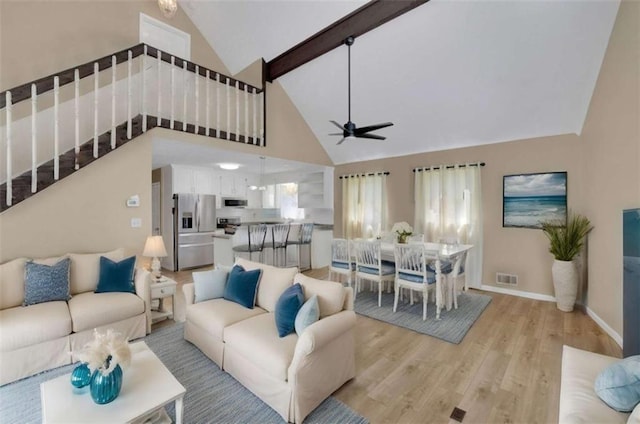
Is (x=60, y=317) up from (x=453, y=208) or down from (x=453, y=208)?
down

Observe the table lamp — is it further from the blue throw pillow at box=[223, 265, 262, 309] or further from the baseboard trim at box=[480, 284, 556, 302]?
the baseboard trim at box=[480, 284, 556, 302]

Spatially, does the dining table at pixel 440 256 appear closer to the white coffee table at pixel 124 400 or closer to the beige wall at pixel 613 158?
the beige wall at pixel 613 158

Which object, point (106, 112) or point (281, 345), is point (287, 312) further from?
point (106, 112)

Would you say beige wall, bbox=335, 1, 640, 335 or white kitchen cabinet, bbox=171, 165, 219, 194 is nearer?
beige wall, bbox=335, 1, 640, 335

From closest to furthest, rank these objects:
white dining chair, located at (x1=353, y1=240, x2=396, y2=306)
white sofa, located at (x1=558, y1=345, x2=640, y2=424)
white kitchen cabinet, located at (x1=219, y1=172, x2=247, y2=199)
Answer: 1. white sofa, located at (x1=558, y1=345, x2=640, y2=424)
2. white dining chair, located at (x1=353, y1=240, x2=396, y2=306)
3. white kitchen cabinet, located at (x1=219, y1=172, x2=247, y2=199)

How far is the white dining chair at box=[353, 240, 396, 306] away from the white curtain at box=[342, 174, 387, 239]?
5.79 ft

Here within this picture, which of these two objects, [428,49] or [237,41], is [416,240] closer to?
[428,49]

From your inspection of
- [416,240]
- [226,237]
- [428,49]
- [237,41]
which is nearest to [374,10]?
[428,49]

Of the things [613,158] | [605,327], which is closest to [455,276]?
[605,327]

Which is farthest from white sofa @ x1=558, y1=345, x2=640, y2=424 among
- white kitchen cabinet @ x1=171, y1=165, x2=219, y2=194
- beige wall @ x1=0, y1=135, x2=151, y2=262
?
white kitchen cabinet @ x1=171, y1=165, x2=219, y2=194

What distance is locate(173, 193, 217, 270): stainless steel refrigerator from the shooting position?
6250 mm

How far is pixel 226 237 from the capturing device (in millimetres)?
5449

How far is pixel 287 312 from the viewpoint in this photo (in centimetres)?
222

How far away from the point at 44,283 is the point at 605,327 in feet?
19.7
